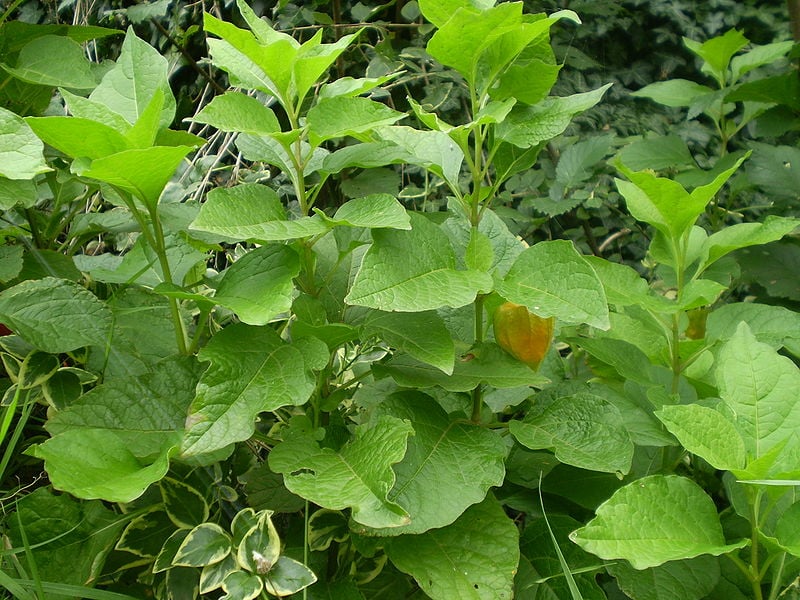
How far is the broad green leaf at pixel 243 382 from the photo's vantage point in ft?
1.74

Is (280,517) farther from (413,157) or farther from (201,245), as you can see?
(413,157)

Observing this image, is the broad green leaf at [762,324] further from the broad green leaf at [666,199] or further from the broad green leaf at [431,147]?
the broad green leaf at [431,147]

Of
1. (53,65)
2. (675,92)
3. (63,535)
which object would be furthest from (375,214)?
(675,92)

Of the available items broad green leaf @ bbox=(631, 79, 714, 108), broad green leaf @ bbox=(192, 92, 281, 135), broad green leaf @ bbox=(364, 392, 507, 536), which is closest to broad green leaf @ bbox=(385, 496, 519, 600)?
broad green leaf @ bbox=(364, 392, 507, 536)

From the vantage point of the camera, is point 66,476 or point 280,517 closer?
point 66,476

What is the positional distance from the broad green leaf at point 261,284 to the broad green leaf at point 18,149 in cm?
17

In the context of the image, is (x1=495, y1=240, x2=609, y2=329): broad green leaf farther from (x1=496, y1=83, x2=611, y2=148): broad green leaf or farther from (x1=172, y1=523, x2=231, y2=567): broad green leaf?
(x1=172, y1=523, x2=231, y2=567): broad green leaf

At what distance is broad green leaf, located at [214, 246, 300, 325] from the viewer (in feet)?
1.82

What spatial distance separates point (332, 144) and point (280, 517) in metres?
1.15

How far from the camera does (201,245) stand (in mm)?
780

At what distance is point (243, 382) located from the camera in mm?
575

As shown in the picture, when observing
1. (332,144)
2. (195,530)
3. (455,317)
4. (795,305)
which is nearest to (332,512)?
(195,530)

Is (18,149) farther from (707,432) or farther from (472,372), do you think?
(707,432)

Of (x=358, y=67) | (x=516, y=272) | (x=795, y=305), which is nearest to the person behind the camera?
(x=516, y=272)
